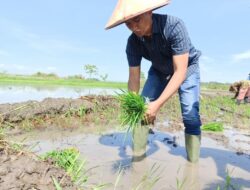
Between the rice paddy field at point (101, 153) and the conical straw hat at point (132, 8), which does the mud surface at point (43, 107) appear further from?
the conical straw hat at point (132, 8)

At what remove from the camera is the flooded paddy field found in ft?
11.5

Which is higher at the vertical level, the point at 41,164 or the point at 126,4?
the point at 126,4

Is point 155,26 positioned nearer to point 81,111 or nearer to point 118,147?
point 118,147

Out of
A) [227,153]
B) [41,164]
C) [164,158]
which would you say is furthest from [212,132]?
[41,164]

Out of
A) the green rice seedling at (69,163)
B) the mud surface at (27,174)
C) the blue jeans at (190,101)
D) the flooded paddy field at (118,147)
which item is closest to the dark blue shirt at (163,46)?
the blue jeans at (190,101)

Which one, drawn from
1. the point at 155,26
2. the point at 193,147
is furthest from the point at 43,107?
the point at 155,26

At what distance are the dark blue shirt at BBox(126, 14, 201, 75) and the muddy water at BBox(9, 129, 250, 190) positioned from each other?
103 centimetres

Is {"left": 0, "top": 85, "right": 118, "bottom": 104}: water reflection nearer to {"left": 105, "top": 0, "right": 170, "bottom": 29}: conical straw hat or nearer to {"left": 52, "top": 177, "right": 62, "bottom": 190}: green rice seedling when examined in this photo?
{"left": 105, "top": 0, "right": 170, "bottom": 29}: conical straw hat

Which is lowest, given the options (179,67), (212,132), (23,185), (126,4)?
(212,132)

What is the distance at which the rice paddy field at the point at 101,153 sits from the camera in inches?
90.0

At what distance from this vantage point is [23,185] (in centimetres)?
210

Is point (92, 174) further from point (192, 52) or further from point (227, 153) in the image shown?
point (227, 153)

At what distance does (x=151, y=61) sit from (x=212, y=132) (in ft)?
9.16

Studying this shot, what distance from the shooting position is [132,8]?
3.37 meters
